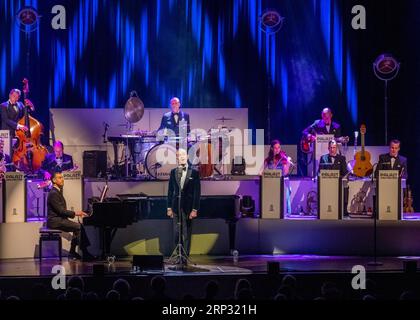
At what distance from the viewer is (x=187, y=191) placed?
41.4 feet

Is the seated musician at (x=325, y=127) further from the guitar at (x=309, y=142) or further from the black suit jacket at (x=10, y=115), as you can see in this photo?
the black suit jacket at (x=10, y=115)

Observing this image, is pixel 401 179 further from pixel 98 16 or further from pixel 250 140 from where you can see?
pixel 98 16

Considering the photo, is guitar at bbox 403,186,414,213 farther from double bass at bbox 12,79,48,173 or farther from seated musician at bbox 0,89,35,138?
seated musician at bbox 0,89,35,138

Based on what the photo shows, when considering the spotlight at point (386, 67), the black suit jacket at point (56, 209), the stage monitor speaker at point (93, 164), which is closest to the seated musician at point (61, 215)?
the black suit jacket at point (56, 209)

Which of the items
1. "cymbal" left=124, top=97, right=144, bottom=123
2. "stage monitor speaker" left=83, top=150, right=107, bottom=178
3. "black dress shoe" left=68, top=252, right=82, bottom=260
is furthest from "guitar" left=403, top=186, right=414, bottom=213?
"black dress shoe" left=68, top=252, right=82, bottom=260

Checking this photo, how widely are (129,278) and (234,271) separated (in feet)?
5.05

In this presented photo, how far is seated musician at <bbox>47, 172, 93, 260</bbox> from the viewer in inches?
520

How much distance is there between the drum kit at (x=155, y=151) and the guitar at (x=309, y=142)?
1.52 metres

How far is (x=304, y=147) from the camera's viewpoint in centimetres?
1655

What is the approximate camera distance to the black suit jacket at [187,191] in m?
12.5

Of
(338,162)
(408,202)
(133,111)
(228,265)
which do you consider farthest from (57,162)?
(408,202)

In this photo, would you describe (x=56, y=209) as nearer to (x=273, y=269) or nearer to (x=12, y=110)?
(x=12, y=110)

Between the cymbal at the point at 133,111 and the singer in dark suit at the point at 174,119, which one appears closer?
the singer in dark suit at the point at 174,119

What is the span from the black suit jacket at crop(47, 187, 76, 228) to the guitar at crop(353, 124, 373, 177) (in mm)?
5391
